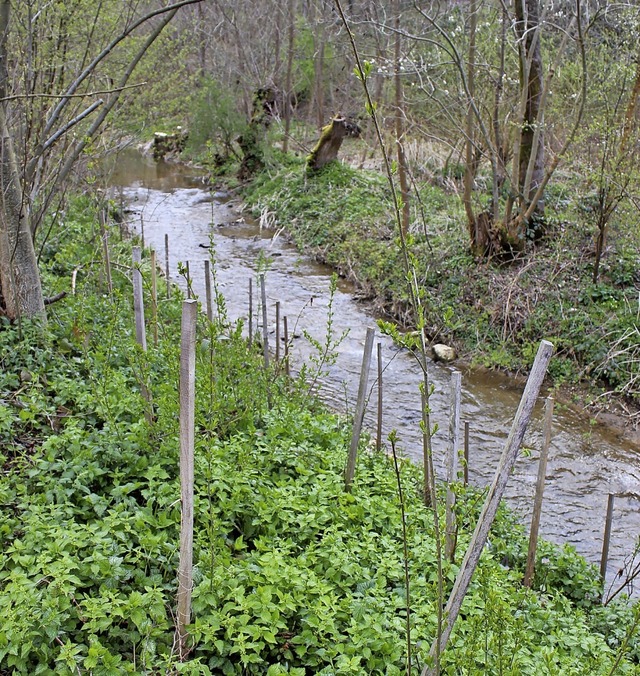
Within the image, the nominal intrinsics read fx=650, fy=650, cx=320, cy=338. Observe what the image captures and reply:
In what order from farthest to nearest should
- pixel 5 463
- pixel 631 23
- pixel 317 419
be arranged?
1. pixel 631 23
2. pixel 317 419
3. pixel 5 463

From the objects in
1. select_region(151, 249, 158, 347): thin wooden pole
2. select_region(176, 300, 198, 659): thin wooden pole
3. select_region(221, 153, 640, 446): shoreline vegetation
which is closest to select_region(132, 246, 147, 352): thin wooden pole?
select_region(151, 249, 158, 347): thin wooden pole

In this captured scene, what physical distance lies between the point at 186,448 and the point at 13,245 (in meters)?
3.57

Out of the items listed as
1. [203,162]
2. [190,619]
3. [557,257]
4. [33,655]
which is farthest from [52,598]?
[203,162]

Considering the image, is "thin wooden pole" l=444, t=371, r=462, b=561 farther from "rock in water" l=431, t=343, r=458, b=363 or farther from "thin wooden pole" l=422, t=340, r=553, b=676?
"rock in water" l=431, t=343, r=458, b=363

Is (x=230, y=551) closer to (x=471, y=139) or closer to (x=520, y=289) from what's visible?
(x=520, y=289)

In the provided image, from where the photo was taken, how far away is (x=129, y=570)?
3.10 meters

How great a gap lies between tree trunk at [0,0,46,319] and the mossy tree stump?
11148 millimetres

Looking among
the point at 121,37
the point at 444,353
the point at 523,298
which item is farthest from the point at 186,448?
the point at 523,298

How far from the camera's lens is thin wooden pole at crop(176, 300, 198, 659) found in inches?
108

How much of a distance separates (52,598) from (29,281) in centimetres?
347

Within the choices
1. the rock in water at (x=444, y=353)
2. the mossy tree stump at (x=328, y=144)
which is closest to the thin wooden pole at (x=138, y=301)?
the rock in water at (x=444, y=353)

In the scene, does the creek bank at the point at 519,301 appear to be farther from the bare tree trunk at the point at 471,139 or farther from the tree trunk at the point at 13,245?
the tree trunk at the point at 13,245

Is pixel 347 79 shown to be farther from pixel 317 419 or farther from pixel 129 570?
pixel 129 570

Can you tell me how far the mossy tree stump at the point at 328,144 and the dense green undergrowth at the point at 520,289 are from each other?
371 cm
